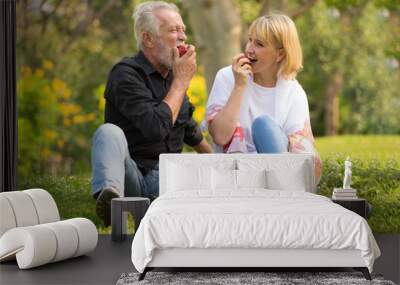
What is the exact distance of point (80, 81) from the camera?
337 inches

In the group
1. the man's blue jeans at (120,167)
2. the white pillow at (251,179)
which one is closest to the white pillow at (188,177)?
the white pillow at (251,179)

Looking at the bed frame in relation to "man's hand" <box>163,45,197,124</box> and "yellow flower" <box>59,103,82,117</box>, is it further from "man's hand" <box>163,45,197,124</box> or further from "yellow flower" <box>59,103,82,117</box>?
"yellow flower" <box>59,103,82,117</box>

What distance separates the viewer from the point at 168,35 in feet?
22.5

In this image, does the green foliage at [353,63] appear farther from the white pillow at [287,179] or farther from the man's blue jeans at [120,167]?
the man's blue jeans at [120,167]

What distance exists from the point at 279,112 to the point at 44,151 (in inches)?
99.1

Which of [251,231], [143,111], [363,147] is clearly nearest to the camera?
[251,231]

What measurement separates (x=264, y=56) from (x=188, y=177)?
1.24 meters

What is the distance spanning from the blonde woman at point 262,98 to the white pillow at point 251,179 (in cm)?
55

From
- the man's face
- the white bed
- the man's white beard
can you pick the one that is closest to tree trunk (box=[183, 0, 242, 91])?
the man's face

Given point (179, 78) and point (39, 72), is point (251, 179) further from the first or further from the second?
point (39, 72)

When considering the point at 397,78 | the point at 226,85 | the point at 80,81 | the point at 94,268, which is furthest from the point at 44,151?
the point at 397,78

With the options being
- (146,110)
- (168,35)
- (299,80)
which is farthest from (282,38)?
(146,110)

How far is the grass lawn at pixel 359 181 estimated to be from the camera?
7.26 meters

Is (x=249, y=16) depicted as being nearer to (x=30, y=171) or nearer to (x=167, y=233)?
(x=30, y=171)
